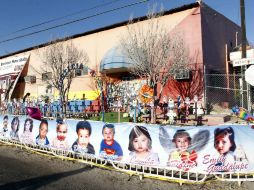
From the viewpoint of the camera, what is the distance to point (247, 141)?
26.0ft

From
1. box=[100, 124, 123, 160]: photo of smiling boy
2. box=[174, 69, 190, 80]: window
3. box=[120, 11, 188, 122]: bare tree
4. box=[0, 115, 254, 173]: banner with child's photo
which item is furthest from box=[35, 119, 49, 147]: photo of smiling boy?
box=[174, 69, 190, 80]: window

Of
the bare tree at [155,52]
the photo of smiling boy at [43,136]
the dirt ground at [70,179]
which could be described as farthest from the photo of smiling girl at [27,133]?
the bare tree at [155,52]

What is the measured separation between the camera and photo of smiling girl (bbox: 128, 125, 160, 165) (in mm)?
8703

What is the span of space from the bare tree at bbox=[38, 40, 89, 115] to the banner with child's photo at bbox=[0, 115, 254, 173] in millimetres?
14123

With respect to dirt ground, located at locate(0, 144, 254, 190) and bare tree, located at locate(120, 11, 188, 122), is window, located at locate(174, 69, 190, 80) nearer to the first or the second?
bare tree, located at locate(120, 11, 188, 122)

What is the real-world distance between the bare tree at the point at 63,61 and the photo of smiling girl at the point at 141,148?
1562cm

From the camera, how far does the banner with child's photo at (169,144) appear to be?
7.93m

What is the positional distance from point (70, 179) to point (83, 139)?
2.10 metres

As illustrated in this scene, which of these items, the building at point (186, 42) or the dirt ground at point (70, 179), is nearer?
the dirt ground at point (70, 179)

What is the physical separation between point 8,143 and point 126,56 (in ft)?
30.7

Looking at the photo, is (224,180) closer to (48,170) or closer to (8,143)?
(48,170)

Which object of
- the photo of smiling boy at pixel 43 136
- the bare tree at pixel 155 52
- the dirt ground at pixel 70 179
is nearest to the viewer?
the dirt ground at pixel 70 179

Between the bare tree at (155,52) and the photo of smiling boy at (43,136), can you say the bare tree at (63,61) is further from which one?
the photo of smiling boy at (43,136)

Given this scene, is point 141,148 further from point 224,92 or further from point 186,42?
point 224,92
